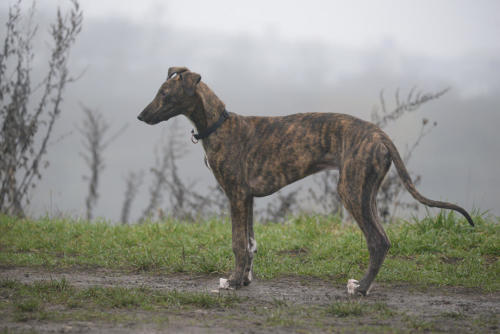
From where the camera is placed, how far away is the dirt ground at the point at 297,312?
4273mm

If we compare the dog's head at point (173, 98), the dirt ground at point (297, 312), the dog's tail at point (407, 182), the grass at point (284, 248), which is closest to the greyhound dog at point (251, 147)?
the dog's head at point (173, 98)

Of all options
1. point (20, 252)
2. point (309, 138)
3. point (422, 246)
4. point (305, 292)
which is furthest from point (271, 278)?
point (20, 252)

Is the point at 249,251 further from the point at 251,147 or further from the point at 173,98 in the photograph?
the point at 173,98

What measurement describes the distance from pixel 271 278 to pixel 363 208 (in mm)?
1727

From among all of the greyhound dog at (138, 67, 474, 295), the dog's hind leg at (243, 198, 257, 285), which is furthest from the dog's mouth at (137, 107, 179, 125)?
the dog's hind leg at (243, 198, 257, 285)

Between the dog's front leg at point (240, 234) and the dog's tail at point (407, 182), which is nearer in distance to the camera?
the dog's tail at point (407, 182)

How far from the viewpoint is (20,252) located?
8.32 m

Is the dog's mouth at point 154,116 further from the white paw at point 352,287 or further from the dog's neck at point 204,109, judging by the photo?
the white paw at point 352,287

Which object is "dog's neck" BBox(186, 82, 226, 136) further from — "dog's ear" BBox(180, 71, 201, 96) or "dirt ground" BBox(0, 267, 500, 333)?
"dirt ground" BBox(0, 267, 500, 333)

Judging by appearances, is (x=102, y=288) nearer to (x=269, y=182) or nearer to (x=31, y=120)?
(x=269, y=182)

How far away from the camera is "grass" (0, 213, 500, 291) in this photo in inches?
267

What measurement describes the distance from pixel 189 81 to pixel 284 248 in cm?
334

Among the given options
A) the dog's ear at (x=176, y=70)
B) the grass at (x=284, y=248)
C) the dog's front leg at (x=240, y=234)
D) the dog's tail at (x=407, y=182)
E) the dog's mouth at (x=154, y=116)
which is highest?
the dog's ear at (x=176, y=70)

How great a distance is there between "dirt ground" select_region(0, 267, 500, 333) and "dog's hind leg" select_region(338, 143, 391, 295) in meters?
0.57
